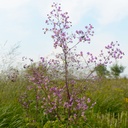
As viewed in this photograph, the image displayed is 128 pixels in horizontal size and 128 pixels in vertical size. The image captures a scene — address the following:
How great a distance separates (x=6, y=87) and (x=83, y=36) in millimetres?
2444

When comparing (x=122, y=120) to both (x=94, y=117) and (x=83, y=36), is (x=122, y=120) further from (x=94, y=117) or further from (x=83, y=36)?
(x=83, y=36)

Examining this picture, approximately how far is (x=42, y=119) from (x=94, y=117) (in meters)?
0.83

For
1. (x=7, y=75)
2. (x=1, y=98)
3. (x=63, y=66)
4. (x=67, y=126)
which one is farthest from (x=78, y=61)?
(x=7, y=75)

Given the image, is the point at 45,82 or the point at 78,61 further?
the point at 78,61

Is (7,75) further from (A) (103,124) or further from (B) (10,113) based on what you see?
(A) (103,124)

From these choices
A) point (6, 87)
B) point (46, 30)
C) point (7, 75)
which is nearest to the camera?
point (46, 30)

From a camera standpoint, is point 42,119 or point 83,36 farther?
point 42,119

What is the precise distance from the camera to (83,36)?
438 cm

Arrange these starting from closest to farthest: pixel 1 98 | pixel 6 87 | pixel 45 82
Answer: pixel 45 82 < pixel 1 98 < pixel 6 87

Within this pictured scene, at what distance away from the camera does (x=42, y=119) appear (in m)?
4.72

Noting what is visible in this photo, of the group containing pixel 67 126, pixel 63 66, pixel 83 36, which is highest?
pixel 83 36

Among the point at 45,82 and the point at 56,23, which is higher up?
the point at 56,23

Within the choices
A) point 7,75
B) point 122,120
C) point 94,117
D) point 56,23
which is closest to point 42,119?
point 94,117

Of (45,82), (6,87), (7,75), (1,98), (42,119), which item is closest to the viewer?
(45,82)
